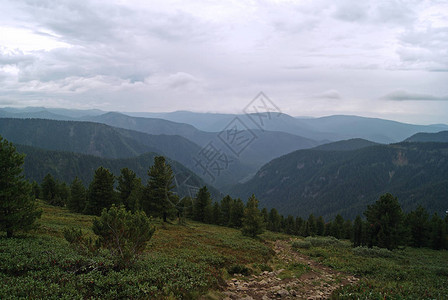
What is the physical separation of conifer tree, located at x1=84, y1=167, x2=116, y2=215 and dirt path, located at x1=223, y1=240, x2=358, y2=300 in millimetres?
29618

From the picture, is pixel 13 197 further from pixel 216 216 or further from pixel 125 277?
pixel 216 216

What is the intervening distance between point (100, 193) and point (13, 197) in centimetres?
2294

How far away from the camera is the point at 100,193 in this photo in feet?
121

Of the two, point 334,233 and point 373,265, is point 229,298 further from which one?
point 334,233

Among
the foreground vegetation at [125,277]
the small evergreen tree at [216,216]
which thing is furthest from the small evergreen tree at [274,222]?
the foreground vegetation at [125,277]

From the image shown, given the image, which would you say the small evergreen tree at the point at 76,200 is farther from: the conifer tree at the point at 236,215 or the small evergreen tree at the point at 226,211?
the conifer tree at the point at 236,215

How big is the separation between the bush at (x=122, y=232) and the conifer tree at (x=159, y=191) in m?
23.9

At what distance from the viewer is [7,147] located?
15.3m

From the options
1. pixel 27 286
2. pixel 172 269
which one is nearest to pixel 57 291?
pixel 27 286

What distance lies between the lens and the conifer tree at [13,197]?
14.5 meters

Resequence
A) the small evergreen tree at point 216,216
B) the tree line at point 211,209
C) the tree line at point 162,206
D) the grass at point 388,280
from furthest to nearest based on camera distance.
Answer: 1. the small evergreen tree at point 216,216
2. the tree line at point 211,209
3. the tree line at point 162,206
4. the grass at point 388,280

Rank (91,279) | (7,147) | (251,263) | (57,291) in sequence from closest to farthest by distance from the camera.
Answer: (57,291) < (91,279) < (7,147) < (251,263)

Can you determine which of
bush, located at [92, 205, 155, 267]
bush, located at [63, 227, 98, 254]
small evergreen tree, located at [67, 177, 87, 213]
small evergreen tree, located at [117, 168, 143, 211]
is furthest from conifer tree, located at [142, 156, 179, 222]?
bush, located at [92, 205, 155, 267]

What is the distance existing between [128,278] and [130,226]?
2498mm
